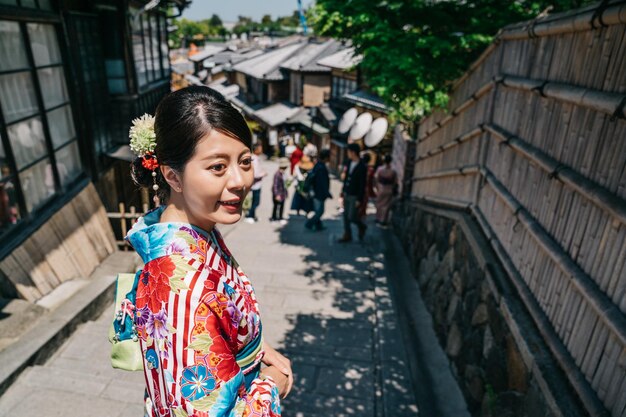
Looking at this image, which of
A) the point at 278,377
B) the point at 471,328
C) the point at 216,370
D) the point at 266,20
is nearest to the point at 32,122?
the point at 278,377

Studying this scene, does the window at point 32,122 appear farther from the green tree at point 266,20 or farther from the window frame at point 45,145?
the green tree at point 266,20

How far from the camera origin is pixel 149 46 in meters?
12.2

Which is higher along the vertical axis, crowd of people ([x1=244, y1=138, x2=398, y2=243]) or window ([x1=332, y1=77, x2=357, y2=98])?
window ([x1=332, y1=77, x2=357, y2=98])

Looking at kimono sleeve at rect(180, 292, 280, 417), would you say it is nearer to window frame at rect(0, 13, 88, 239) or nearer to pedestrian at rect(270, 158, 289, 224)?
window frame at rect(0, 13, 88, 239)

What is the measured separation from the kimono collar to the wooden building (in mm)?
4579

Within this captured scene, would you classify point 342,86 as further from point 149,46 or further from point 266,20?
point 266,20

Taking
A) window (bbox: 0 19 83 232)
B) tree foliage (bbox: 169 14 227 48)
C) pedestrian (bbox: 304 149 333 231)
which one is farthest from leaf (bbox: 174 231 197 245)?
tree foliage (bbox: 169 14 227 48)

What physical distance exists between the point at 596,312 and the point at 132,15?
36.8 feet

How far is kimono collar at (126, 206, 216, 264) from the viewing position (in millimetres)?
1909

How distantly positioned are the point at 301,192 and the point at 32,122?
6.44 meters

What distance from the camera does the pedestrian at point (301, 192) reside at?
1160cm

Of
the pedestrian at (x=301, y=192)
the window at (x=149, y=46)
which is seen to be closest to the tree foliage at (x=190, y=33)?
the window at (x=149, y=46)

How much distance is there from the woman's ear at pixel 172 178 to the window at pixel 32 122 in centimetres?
523

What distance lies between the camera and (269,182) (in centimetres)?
2406
